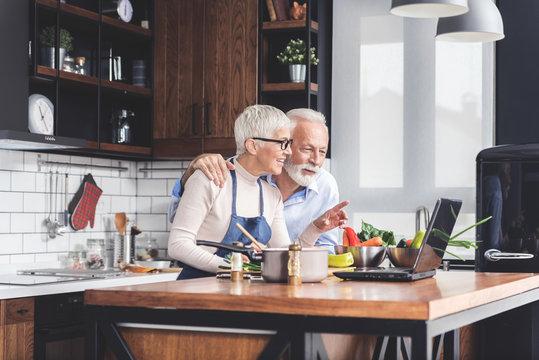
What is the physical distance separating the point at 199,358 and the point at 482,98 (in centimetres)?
350

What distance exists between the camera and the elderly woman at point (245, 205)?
2854 millimetres

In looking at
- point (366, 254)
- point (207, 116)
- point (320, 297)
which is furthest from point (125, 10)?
point (320, 297)

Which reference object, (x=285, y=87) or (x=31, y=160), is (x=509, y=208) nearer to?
(x=285, y=87)

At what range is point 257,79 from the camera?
5164mm

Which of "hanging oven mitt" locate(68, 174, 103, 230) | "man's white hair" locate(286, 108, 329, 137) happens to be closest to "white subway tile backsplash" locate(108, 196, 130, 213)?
"hanging oven mitt" locate(68, 174, 103, 230)

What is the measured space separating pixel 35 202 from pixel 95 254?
504mm

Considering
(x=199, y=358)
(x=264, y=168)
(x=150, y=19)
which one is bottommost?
(x=199, y=358)

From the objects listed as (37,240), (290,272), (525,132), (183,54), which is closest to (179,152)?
(183,54)

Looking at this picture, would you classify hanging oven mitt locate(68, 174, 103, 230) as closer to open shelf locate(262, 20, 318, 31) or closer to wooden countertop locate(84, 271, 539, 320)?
open shelf locate(262, 20, 318, 31)

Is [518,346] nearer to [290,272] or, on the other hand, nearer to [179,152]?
[290,272]

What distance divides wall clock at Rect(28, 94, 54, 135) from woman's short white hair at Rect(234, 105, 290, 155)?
1.94 m

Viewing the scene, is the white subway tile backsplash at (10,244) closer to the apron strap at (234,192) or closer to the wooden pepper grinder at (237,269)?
the apron strap at (234,192)

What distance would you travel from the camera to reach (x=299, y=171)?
3568 mm

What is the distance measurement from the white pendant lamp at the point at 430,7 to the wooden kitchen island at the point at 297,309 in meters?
1.14
